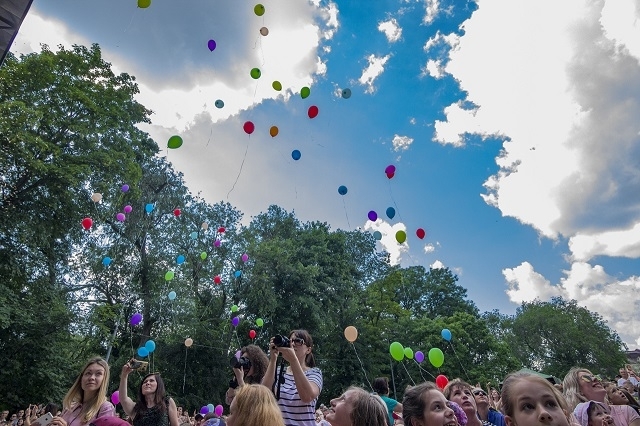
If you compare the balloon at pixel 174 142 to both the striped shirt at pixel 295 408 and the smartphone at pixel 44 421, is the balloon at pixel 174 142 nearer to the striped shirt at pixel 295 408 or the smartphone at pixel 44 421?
the smartphone at pixel 44 421

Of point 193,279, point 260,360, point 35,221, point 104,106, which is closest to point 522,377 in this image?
point 260,360

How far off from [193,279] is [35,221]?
7023 millimetres

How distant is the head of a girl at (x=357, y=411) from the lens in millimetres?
2178

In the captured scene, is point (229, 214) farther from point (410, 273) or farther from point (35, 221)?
point (410, 273)

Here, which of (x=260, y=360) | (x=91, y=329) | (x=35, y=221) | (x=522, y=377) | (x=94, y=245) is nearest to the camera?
(x=522, y=377)

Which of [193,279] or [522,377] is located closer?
[522,377]

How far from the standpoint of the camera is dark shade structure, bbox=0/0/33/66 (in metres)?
4.30

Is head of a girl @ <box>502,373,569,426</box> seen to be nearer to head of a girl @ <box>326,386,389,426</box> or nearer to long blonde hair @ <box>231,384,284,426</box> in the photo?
head of a girl @ <box>326,386,389,426</box>

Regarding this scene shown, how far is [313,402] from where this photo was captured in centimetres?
251

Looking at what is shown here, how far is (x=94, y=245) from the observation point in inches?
584

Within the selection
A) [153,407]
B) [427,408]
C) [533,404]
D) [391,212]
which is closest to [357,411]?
[427,408]

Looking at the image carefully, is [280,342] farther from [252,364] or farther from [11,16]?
[11,16]


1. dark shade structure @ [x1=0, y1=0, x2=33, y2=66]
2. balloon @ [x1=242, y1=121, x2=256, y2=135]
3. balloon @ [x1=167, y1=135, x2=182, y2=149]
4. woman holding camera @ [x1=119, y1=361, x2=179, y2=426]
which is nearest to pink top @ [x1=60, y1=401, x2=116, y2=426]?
woman holding camera @ [x1=119, y1=361, x2=179, y2=426]

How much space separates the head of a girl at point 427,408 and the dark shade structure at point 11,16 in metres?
5.30
